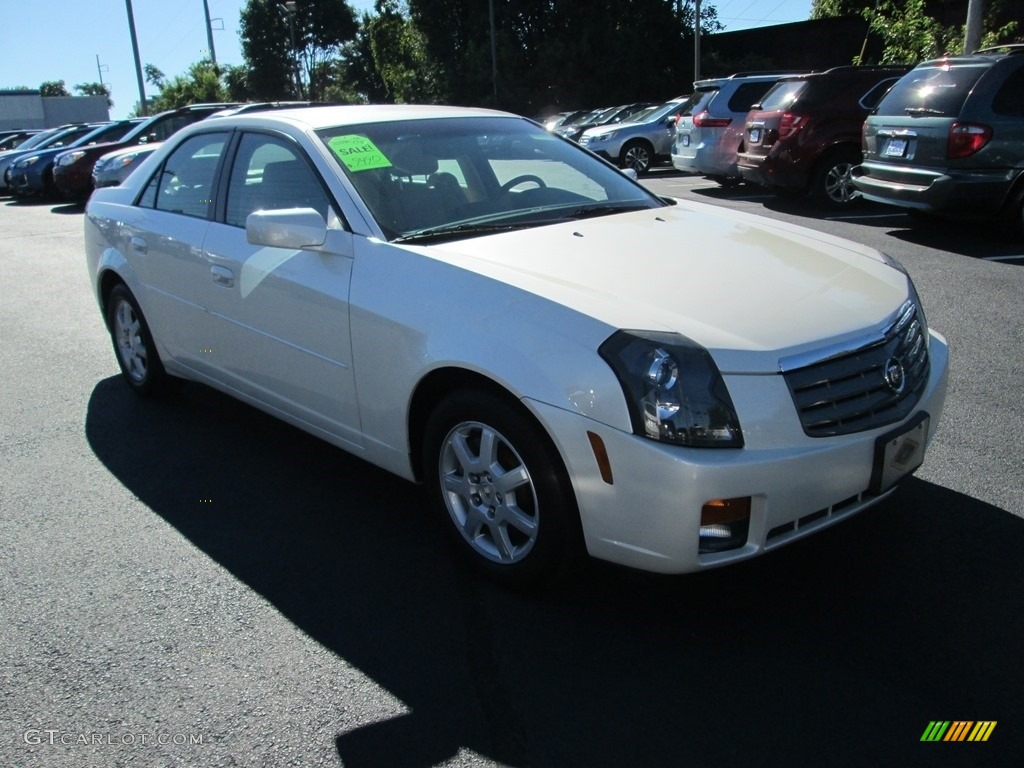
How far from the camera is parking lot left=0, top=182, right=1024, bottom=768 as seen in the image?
2.57 m

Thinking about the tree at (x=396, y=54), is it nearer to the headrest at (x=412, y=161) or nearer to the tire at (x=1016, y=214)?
the tire at (x=1016, y=214)

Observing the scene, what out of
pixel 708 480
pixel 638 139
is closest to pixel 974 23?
pixel 638 139

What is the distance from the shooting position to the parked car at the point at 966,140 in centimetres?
853

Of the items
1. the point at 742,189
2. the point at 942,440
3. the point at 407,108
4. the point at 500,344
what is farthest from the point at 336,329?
the point at 742,189

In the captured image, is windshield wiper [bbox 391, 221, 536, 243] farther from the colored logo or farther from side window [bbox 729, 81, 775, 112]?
side window [bbox 729, 81, 775, 112]

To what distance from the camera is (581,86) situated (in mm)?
34312

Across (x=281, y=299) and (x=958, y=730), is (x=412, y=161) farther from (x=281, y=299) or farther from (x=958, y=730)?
(x=958, y=730)

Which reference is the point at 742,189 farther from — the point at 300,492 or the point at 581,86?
the point at 581,86

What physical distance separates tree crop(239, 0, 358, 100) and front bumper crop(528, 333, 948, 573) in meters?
62.4

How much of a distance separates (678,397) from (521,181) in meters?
1.92

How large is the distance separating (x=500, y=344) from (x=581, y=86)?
33.1m

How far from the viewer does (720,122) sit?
1400 cm

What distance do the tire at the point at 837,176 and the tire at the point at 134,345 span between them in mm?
9027

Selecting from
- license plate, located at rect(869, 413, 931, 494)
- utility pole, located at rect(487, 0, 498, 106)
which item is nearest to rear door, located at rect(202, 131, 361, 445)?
license plate, located at rect(869, 413, 931, 494)
